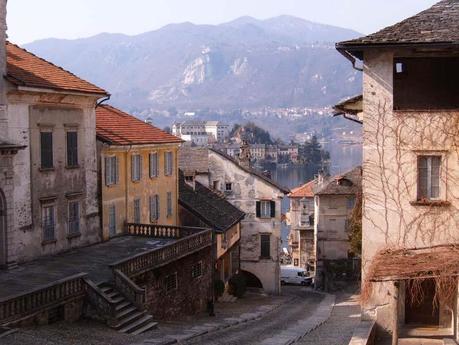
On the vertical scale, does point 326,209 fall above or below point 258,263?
above

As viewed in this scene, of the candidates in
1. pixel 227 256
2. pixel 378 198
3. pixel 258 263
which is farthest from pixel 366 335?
pixel 258 263

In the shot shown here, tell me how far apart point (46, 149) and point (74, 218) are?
13.8 ft

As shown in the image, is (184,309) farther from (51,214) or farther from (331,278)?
(331,278)

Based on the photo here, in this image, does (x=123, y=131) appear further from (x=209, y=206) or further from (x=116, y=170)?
(x=209, y=206)

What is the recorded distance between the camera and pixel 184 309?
33469 millimetres

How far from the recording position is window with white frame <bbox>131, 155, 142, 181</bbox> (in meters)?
39.8

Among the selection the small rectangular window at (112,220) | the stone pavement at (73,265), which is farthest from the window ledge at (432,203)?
the small rectangular window at (112,220)

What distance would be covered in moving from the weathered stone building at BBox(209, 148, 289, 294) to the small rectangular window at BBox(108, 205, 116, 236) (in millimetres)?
19212

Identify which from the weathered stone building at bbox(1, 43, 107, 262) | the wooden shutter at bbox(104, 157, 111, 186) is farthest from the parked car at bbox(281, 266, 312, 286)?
the weathered stone building at bbox(1, 43, 107, 262)

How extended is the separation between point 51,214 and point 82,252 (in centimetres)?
249

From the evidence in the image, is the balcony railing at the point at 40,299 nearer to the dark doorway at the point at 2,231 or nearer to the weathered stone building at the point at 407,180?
the dark doorway at the point at 2,231

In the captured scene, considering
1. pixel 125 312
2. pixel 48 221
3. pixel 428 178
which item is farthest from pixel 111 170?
pixel 428 178

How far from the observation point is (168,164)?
45188 mm

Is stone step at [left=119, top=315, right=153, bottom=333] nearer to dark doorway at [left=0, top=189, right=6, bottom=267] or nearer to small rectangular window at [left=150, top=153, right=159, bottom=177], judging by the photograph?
dark doorway at [left=0, top=189, right=6, bottom=267]
